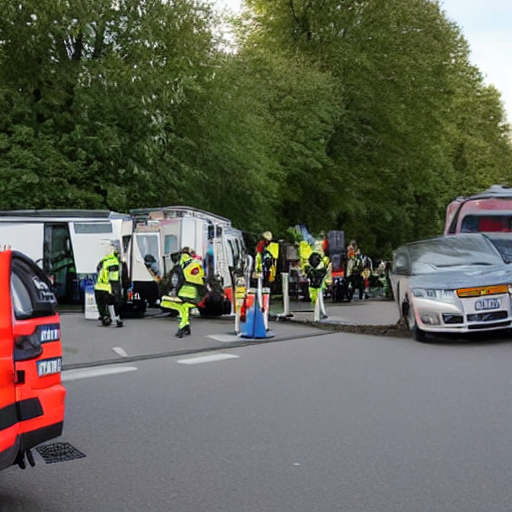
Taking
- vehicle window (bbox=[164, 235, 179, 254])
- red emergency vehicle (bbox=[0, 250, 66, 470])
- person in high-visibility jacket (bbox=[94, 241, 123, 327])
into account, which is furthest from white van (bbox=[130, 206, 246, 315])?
red emergency vehicle (bbox=[0, 250, 66, 470])

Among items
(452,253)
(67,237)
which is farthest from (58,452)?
(67,237)

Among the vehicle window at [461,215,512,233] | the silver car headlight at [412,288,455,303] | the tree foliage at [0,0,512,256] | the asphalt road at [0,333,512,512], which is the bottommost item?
the asphalt road at [0,333,512,512]

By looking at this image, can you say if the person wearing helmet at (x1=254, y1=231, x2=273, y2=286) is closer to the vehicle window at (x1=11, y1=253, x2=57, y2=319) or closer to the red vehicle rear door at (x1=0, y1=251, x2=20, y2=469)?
the vehicle window at (x1=11, y1=253, x2=57, y2=319)

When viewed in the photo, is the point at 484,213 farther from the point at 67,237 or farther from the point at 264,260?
the point at 67,237

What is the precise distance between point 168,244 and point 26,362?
17.0m

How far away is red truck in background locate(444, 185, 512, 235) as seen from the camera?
21.5 metres

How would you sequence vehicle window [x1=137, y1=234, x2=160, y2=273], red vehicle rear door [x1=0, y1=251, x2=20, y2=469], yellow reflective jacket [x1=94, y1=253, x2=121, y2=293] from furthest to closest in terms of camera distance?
vehicle window [x1=137, y1=234, x2=160, y2=273] < yellow reflective jacket [x1=94, y1=253, x2=121, y2=293] < red vehicle rear door [x1=0, y1=251, x2=20, y2=469]

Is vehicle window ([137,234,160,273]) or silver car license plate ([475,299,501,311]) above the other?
vehicle window ([137,234,160,273])

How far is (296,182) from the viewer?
3281 centimetres

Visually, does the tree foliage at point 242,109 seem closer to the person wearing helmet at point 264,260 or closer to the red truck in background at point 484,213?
the person wearing helmet at point 264,260

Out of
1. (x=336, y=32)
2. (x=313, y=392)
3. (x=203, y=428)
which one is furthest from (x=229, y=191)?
(x=203, y=428)

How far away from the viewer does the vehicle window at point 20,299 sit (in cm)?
496

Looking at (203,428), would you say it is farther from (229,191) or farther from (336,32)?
(336,32)

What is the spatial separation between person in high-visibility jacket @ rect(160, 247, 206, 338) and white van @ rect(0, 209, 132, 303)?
617 cm
